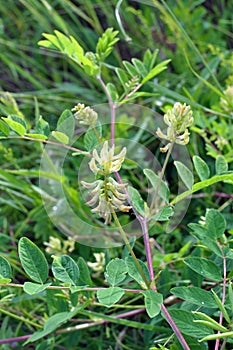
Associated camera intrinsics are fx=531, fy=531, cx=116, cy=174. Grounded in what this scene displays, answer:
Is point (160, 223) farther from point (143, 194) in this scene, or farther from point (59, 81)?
point (59, 81)

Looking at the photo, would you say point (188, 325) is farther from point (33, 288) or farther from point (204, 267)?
point (33, 288)

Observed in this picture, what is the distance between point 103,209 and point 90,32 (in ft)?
4.01

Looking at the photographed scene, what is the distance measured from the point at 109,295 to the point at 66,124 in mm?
330

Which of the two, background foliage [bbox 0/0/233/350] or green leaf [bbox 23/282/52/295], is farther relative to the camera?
background foliage [bbox 0/0/233/350]

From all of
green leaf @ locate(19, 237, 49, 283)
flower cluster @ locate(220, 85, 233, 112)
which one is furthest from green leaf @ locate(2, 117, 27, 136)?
flower cluster @ locate(220, 85, 233, 112)

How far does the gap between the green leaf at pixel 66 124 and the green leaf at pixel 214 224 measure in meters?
0.27

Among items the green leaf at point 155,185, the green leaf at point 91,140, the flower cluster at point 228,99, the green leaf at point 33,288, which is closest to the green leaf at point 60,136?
the green leaf at point 91,140

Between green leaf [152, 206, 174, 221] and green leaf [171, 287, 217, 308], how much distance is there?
0.34ft

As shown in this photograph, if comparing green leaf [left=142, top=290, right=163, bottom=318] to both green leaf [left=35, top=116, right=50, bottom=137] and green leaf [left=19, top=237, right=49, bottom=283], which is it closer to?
green leaf [left=19, top=237, right=49, bottom=283]

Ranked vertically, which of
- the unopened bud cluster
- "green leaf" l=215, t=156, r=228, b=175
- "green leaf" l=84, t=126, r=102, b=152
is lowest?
"green leaf" l=215, t=156, r=228, b=175

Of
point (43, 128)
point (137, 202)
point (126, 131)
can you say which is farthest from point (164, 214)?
point (126, 131)

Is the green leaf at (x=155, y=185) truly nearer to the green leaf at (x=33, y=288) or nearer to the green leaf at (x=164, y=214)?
the green leaf at (x=164, y=214)

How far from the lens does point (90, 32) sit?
1786mm

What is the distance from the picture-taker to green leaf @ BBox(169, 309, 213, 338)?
0.74 meters
